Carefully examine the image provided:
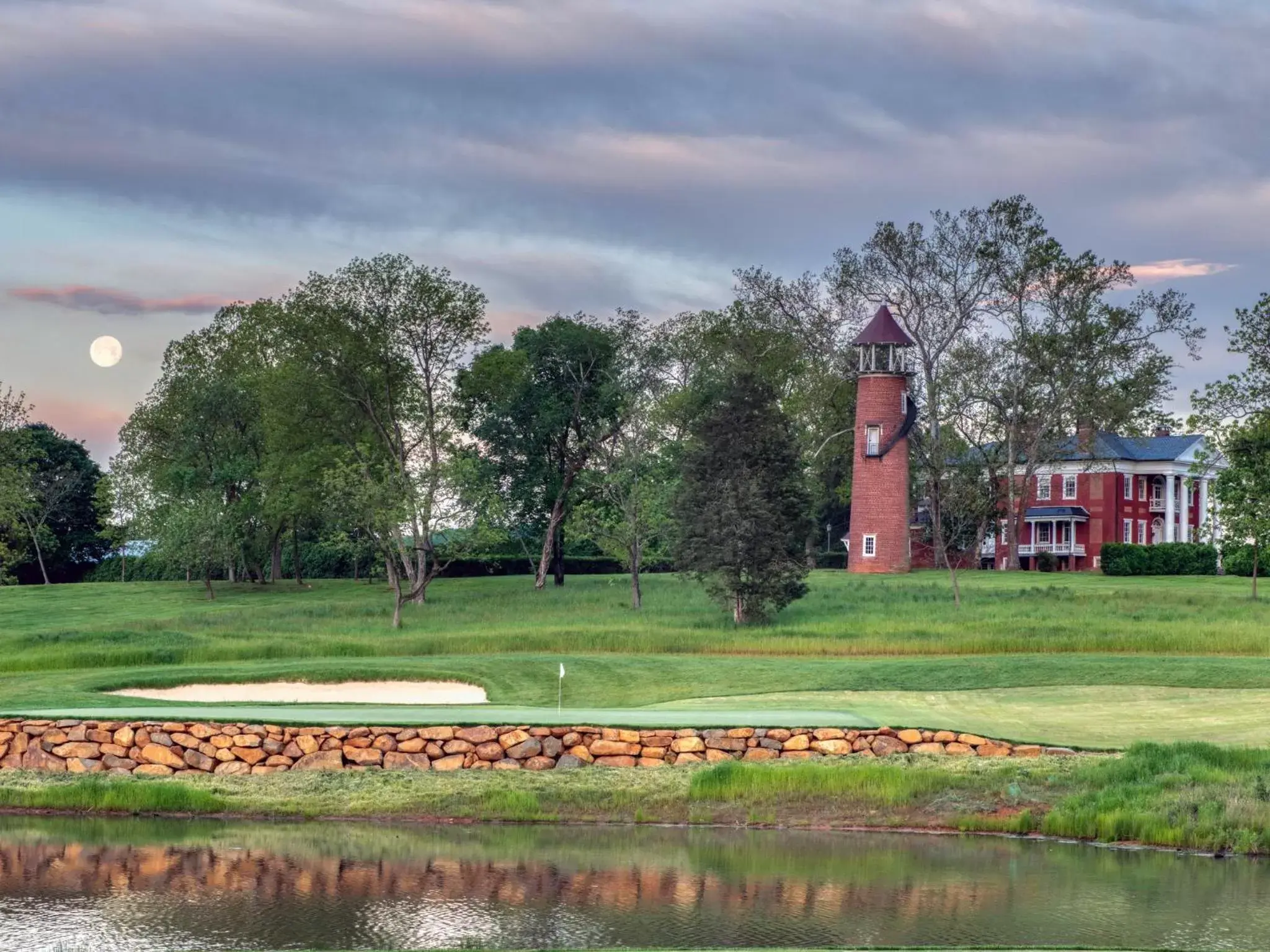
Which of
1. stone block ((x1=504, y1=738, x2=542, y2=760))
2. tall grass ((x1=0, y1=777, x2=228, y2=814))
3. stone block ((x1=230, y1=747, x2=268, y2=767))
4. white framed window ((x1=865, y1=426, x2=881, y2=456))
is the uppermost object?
white framed window ((x1=865, y1=426, x2=881, y2=456))

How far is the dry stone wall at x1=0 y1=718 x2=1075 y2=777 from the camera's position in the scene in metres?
20.6

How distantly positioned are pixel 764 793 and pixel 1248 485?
39700 mm

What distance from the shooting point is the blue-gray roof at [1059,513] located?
92375 millimetres

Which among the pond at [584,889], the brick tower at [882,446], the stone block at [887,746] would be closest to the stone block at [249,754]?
the pond at [584,889]

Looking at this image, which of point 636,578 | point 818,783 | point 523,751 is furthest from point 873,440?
point 818,783

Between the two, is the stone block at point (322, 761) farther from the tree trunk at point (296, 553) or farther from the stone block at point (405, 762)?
the tree trunk at point (296, 553)

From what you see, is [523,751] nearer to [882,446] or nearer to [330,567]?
[882,446]

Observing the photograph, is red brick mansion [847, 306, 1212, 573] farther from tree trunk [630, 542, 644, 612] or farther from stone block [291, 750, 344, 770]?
stone block [291, 750, 344, 770]

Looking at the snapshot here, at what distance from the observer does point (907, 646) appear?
38219 mm

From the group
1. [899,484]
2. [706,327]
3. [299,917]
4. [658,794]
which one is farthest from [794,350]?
[299,917]

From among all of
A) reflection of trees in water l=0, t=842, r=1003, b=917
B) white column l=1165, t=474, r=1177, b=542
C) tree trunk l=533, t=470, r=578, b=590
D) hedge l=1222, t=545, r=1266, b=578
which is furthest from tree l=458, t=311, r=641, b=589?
reflection of trees in water l=0, t=842, r=1003, b=917

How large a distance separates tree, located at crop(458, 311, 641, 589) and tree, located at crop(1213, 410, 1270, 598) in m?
25.0

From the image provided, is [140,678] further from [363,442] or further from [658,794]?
[363,442]

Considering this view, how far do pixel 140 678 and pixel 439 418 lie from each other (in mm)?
35146
